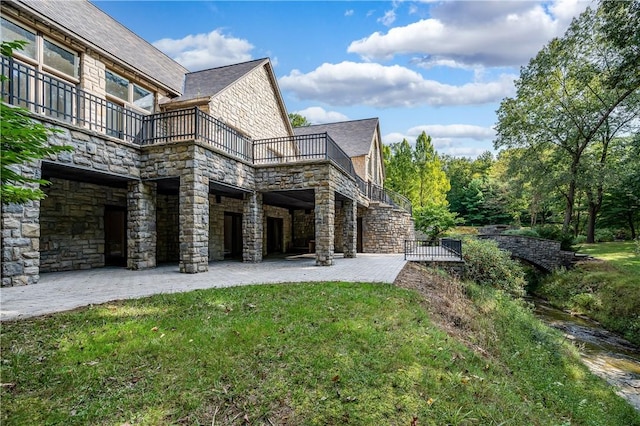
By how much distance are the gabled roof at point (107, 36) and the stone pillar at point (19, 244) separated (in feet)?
17.9

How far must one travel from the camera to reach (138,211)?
9.92 meters

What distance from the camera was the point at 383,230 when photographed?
767 inches

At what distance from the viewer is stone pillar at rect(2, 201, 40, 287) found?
260 inches

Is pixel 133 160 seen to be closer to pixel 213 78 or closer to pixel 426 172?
pixel 213 78

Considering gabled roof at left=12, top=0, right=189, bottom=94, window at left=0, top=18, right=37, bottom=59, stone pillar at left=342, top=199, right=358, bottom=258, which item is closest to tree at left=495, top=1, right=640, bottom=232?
stone pillar at left=342, top=199, right=358, bottom=258

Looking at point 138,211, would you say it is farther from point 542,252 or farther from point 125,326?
point 542,252

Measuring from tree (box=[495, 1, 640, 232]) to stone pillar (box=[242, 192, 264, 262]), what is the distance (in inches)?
832

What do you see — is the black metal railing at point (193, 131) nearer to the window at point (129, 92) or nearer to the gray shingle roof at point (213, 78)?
the window at point (129, 92)

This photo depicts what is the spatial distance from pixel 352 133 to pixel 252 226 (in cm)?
1585

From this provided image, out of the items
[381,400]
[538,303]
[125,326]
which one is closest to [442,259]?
[538,303]

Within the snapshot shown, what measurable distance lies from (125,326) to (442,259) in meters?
11.5

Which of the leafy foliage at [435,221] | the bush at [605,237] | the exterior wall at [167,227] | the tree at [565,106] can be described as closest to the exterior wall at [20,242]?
the exterior wall at [167,227]

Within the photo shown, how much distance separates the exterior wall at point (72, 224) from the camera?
9.49 meters

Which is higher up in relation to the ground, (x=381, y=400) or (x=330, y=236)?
(x=330, y=236)
